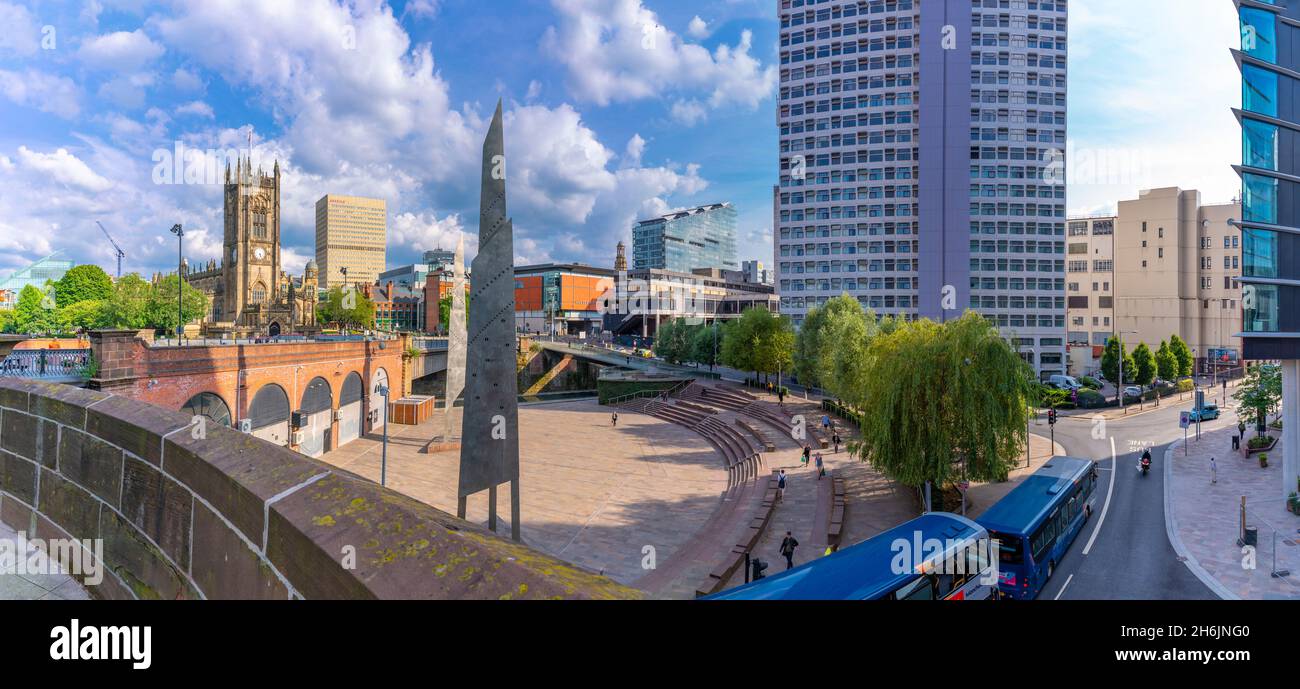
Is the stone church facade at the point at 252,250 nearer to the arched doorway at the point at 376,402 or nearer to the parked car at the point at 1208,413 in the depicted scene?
the arched doorway at the point at 376,402

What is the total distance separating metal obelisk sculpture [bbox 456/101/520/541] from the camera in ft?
40.6

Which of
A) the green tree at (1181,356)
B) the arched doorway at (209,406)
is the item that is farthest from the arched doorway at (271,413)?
the green tree at (1181,356)

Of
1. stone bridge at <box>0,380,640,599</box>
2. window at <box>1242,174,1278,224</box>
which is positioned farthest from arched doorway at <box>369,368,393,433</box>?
window at <box>1242,174,1278,224</box>

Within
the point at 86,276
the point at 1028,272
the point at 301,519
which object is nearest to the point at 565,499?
the point at 301,519

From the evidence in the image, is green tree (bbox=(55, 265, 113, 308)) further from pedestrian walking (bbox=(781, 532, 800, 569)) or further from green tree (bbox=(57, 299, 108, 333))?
pedestrian walking (bbox=(781, 532, 800, 569))

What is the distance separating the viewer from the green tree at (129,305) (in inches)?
1839

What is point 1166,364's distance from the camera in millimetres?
60844

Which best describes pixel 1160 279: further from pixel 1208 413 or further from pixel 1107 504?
pixel 1107 504

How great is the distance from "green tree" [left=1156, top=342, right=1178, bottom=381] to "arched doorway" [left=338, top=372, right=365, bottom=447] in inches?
2971

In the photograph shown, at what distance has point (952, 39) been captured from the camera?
64500 millimetres

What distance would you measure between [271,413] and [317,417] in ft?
15.9
